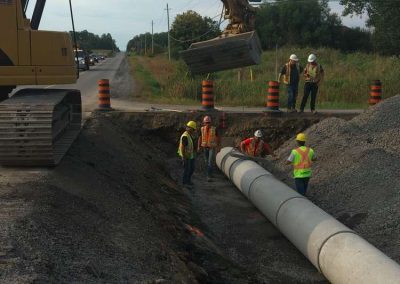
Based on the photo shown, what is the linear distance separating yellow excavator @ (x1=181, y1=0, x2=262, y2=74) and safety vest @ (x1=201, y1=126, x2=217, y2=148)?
2.20 m

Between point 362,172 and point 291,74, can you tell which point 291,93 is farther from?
point 362,172

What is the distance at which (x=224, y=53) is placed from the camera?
10508 mm

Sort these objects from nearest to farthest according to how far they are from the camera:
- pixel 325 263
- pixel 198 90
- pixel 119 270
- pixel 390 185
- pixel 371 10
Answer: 1. pixel 119 270
2. pixel 325 263
3. pixel 390 185
4. pixel 198 90
5. pixel 371 10

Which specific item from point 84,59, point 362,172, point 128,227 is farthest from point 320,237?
point 84,59

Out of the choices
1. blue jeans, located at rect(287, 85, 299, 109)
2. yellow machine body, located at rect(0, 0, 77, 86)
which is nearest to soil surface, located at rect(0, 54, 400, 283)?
blue jeans, located at rect(287, 85, 299, 109)

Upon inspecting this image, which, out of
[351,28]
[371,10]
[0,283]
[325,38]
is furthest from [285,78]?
[351,28]

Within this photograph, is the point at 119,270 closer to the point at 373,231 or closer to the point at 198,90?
the point at 373,231

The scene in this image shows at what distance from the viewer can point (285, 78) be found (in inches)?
605

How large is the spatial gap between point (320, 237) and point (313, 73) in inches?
340

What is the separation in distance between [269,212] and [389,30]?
137ft

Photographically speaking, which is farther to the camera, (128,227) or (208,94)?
(208,94)

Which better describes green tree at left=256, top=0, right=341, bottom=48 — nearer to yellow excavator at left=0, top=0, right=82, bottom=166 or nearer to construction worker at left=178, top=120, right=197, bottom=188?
construction worker at left=178, top=120, right=197, bottom=188

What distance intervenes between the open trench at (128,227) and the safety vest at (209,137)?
974mm

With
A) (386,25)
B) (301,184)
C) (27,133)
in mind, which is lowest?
(301,184)
